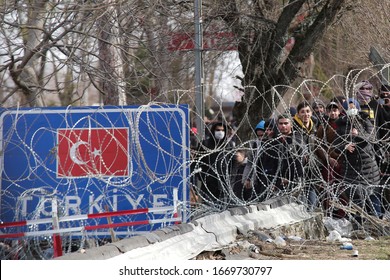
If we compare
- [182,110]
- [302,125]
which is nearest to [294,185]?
[302,125]

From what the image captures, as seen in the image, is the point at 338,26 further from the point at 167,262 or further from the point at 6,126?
the point at 167,262

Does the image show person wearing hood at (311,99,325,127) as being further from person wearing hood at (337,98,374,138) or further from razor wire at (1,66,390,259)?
razor wire at (1,66,390,259)

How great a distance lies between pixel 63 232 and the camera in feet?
35.4

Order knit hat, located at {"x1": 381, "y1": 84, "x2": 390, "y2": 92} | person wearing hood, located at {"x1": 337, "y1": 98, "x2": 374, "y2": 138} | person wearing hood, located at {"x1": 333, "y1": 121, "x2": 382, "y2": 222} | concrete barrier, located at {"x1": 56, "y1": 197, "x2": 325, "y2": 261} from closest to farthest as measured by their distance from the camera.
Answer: concrete barrier, located at {"x1": 56, "y1": 197, "x2": 325, "y2": 261}, person wearing hood, located at {"x1": 333, "y1": 121, "x2": 382, "y2": 222}, person wearing hood, located at {"x1": 337, "y1": 98, "x2": 374, "y2": 138}, knit hat, located at {"x1": 381, "y1": 84, "x2": 390, "y2": 92}

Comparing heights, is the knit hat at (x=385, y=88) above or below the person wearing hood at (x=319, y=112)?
above

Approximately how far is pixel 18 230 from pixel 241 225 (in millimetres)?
2321

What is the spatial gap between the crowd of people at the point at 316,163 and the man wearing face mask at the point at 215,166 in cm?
2

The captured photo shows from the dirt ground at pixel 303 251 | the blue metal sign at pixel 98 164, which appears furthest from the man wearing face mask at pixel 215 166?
the dirt ground at pixel 303 251

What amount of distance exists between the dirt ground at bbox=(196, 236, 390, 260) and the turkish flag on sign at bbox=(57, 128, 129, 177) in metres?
1.83

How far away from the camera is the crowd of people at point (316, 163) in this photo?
1186 cm

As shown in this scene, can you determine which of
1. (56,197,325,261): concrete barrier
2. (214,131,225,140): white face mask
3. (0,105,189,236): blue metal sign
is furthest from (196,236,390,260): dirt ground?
(214,131,225,140): white face mask

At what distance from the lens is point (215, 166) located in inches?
439

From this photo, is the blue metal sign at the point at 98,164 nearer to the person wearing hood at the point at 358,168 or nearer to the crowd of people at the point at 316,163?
the crowd of people at the point at 316,163

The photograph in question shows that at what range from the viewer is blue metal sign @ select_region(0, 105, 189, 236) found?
11.4 m
